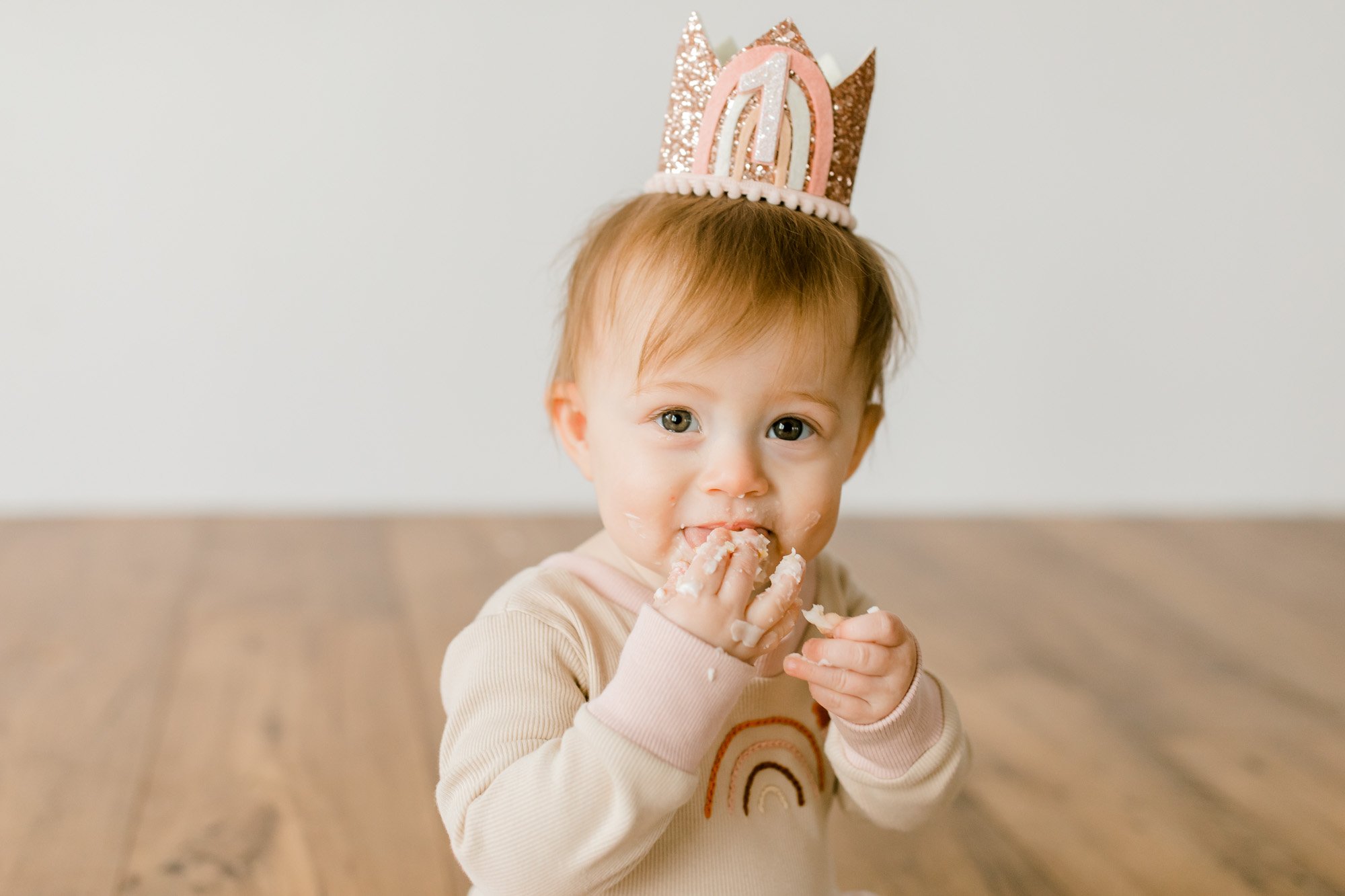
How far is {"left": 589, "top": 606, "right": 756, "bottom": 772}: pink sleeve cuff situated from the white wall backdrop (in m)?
1.59

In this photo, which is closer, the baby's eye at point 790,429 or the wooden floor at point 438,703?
the baby's eye at point 790,429

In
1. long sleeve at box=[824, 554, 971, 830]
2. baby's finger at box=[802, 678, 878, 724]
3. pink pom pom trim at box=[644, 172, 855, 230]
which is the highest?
pink pom pom trim at box=[644, 172, 855, 230]

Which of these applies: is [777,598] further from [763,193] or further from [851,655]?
A: [763,193]

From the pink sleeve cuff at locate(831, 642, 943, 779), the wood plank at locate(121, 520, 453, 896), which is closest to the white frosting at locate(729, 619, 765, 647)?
the pink sleeve cuff at locate(831, 642, 943, 779)

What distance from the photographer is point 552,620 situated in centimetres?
88

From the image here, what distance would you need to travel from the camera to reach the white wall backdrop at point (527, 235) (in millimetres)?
2262

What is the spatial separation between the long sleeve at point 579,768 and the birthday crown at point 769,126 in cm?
31

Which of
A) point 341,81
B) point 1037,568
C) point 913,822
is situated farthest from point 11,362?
point 913,822

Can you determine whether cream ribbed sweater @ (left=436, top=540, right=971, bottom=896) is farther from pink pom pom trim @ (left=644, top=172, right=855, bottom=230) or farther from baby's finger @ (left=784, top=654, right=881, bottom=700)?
pink pom pom trim @ (left=644, top=172, right=855, bottom=230)

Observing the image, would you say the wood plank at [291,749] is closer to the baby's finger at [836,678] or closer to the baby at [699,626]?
the baby at [699,626]

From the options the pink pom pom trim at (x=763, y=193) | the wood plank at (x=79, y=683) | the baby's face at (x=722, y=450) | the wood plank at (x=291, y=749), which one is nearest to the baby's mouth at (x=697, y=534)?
the baby's face at (x=722, y=450)

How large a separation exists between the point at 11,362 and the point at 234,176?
50 centimetres

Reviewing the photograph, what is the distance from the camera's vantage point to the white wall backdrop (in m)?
2.26

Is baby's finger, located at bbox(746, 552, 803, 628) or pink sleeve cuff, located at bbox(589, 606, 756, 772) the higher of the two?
baby's finger, located at bbox(746, 552, 803, 628)
